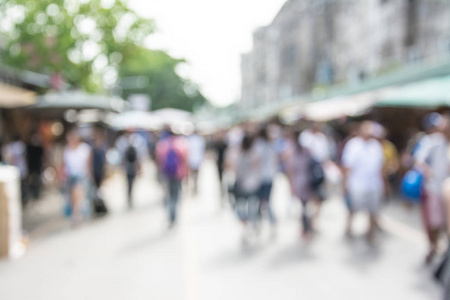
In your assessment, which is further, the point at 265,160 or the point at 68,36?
the point at 68,36

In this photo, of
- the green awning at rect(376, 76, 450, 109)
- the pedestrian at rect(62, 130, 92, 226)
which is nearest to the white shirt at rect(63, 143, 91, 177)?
the pedestrian at rect(62, 130, 92, 226)

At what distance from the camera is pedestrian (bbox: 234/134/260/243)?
7.38 meters

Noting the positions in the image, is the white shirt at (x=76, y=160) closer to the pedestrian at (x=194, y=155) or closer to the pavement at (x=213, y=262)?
the pavement at (x=213, y=262)

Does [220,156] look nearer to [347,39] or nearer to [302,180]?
[302,180]

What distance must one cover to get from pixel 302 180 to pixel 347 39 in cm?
3048

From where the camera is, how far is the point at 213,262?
6230mm

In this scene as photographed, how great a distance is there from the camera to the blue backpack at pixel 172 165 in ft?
28.7

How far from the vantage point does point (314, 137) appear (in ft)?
35.2

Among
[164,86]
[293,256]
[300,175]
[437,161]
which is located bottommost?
[293,256]

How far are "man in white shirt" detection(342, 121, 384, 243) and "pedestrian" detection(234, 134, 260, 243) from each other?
1415 mm

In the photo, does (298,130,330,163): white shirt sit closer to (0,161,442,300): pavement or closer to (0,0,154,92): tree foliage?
(0,161,442,300): pavement

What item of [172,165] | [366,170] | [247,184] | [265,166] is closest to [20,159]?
[172,165]

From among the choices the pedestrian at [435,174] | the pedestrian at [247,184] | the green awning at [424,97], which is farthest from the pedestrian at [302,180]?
the green awning at [424,97]

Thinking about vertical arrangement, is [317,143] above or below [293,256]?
→ above
